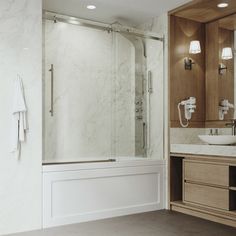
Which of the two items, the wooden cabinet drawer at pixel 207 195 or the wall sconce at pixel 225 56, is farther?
the wall sconce at pixel 225 56

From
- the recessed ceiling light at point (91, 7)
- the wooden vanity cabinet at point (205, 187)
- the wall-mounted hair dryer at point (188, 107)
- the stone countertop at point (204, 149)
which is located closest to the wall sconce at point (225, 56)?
the wall-mounted hair dryer at point (188, 107)

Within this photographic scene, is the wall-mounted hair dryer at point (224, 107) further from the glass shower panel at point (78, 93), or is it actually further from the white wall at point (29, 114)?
the white wall at point (29, 114)

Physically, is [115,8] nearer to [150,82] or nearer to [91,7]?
[91,7]

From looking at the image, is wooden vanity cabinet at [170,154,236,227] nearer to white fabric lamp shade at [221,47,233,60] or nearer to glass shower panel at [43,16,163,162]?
glass shower panel at [43,16,163,162]

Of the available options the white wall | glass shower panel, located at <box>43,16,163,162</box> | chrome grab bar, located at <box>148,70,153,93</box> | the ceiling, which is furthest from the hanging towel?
chrome grab bar, located at <box>148,70,153,93</box>

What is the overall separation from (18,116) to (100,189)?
1.22 meters

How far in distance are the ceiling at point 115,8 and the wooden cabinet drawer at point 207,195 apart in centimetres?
218

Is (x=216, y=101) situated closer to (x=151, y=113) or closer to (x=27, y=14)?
(x=151, y=113)

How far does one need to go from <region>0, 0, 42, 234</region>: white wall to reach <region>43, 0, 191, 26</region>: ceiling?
668 millimetres

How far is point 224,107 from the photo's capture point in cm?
436

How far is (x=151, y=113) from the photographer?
176 inches

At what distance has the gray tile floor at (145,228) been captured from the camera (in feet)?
10.6

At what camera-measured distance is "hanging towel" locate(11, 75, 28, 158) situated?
10.5 feet

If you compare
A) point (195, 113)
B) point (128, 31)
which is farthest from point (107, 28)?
point (195, 113)
